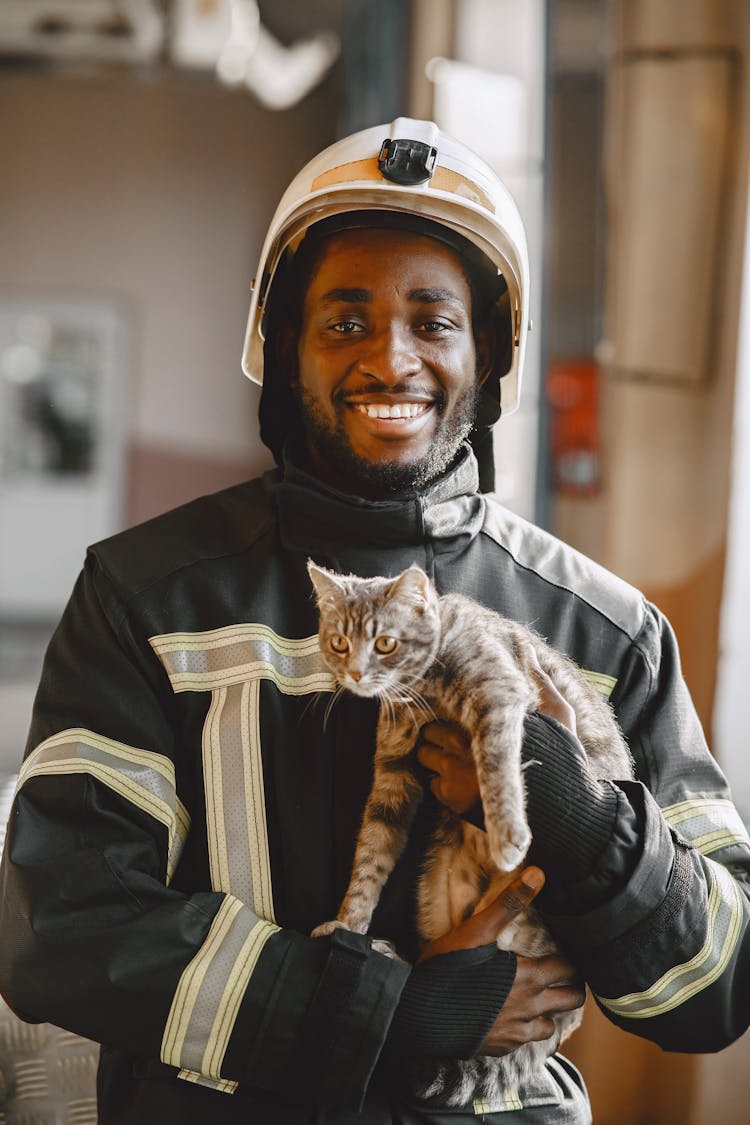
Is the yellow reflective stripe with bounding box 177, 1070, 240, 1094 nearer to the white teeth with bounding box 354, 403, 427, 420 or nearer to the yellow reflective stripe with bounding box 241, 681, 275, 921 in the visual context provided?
the yellow reflective stripe with bounding box 241, 681, 275, 921

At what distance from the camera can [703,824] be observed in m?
1.54

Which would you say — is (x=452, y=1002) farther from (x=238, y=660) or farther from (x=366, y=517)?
(x=366, y=517)

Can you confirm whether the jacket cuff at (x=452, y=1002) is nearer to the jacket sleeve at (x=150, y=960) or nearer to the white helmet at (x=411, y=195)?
the jacket sleeve at (x=150, y=960)

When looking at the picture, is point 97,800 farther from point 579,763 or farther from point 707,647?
point 707,647

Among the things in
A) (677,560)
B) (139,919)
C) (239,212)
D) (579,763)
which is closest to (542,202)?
(677,560)

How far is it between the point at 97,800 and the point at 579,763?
583mm

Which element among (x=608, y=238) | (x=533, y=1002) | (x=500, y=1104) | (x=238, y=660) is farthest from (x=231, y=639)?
(x=608, y=238)

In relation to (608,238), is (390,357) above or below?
below

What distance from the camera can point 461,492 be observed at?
63.0 inches

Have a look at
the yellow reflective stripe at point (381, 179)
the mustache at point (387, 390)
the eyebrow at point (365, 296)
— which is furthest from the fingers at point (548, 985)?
the yellow reflective stripe at point (381, 179)

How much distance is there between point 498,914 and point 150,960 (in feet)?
1.37

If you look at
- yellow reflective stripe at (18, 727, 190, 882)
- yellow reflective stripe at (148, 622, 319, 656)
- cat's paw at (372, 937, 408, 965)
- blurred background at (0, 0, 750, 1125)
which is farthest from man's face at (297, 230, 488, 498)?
blurred background at (0, 0, 750, 1125)

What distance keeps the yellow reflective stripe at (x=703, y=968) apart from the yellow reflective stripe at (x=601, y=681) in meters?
0.26

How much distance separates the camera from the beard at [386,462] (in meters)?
1.54
